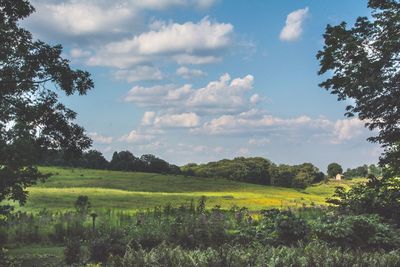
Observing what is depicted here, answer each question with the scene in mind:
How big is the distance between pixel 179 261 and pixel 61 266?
423 cm

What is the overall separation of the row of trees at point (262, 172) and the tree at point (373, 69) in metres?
74.1

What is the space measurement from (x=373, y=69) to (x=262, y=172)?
79685 millimetres

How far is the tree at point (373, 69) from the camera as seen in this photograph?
67.9 feet

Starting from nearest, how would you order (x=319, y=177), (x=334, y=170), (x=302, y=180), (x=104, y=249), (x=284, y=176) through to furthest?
(x=104, y=249) → (x=302, y=180) → (x=284, y=176) → (x=319, y=177) → (x=334, y=170)

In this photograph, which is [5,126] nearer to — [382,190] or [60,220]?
[60,220]

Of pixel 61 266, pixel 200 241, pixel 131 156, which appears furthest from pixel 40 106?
pixel 131 156

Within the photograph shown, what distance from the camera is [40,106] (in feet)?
46.5

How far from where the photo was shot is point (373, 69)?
20.5 meters

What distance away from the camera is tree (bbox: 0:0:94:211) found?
541 inches

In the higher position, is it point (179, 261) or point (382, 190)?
point (382, 190)

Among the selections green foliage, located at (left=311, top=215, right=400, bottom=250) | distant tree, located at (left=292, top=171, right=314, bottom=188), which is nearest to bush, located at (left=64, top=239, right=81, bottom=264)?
green foliage, located at (left=311, top=215, right=400, bottom=250)

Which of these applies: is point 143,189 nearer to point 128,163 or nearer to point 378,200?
point 128,163

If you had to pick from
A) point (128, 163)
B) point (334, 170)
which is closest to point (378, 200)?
point (128, 163)

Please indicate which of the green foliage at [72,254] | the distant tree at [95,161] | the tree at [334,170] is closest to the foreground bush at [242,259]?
the green foliage at [72,254]
